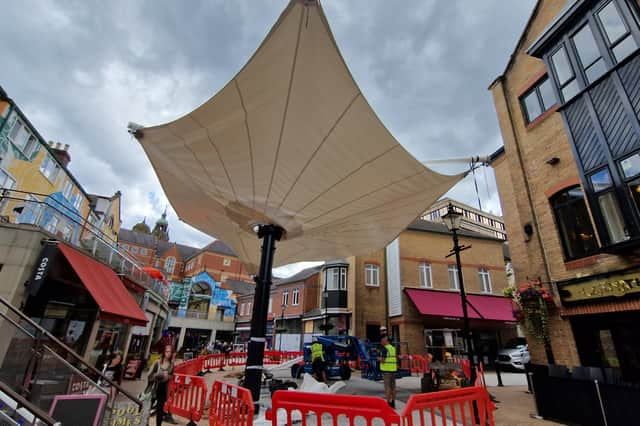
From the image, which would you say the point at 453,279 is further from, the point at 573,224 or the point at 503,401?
the point at 573,224

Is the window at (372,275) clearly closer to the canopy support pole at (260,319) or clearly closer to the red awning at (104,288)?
the red awning at (104,288)

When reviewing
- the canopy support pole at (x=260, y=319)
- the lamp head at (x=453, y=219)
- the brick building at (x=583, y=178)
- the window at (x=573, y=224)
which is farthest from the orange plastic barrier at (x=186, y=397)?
the window at (x=573, y=224)

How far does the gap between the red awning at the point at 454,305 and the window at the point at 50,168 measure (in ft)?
80.0

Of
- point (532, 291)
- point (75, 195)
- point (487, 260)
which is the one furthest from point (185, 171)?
point (75, 195)

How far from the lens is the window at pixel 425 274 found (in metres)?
20.7

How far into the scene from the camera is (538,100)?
31.7 ft

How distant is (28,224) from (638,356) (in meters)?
15.4

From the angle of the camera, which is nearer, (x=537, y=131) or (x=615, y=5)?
(x=615, y=5)

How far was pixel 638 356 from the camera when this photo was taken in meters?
6.63

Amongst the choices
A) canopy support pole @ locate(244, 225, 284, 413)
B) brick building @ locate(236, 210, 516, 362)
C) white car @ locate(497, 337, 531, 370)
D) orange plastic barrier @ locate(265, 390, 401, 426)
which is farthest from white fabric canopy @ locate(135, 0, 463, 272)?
white car @ locate(497, 337, 531, 370)

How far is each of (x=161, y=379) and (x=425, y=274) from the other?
18.4 metres

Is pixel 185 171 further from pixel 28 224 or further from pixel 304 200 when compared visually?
pixel 28 224

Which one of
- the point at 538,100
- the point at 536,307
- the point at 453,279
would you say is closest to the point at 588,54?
the point at 538,100

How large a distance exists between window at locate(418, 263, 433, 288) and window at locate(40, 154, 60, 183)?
25.4m
